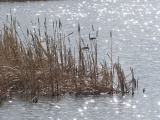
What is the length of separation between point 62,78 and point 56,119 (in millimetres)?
1457

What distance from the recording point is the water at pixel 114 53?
10.8m

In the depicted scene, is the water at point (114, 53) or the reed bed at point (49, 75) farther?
the reed bed at point (49, 75)

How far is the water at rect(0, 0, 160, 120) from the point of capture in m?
10.8

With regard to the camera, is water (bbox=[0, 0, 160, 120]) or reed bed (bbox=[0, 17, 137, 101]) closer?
water (bbox=[0, 0, 160, 120])

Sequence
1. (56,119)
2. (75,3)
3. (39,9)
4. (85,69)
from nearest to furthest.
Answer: (56,119) → (85,69) → (39,9) → (75,3)

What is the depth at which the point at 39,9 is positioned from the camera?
119 feet

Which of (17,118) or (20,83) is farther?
(20,83)

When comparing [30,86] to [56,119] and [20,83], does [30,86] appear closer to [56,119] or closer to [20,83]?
[20,83]

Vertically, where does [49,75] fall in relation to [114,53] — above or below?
above

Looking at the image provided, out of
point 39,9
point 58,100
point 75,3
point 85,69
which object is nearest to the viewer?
point 58,100

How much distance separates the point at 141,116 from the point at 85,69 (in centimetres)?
202

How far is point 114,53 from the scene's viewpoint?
17.8 metres

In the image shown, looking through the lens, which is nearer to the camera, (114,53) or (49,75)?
(49,75)

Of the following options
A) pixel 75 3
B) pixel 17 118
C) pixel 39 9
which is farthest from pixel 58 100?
pixel 75 3
